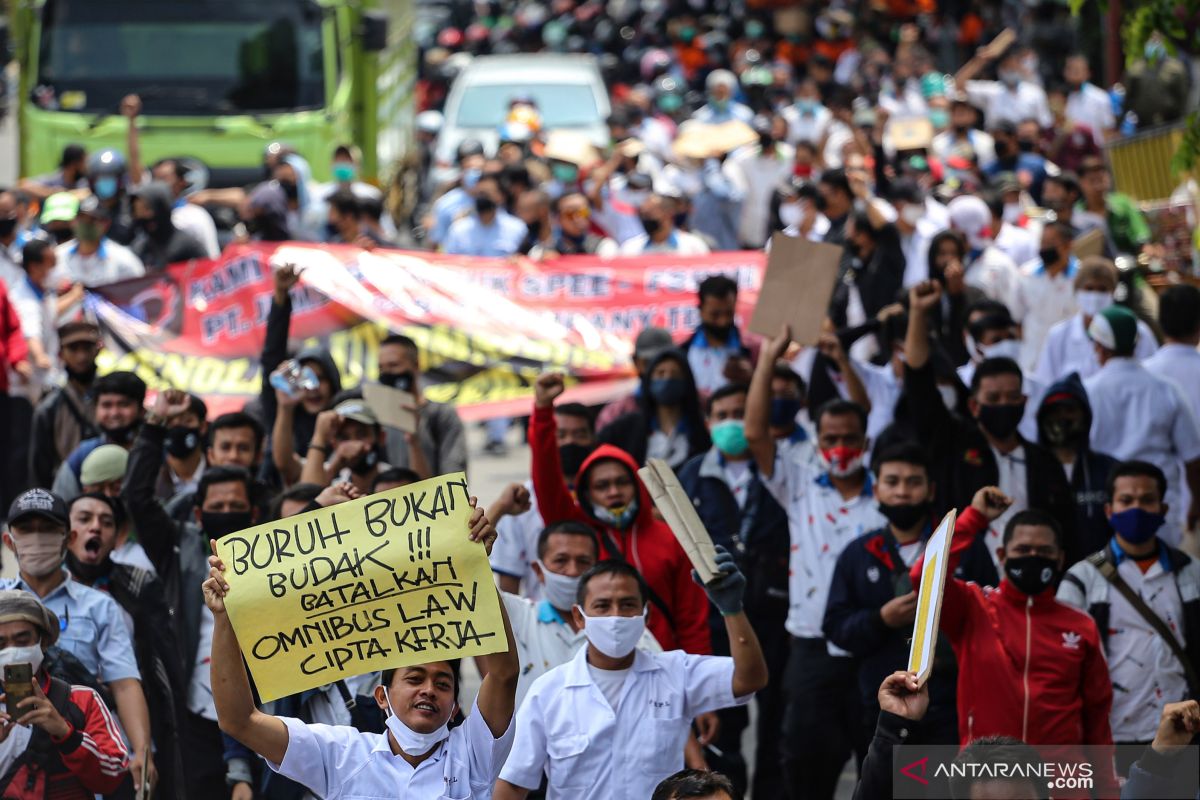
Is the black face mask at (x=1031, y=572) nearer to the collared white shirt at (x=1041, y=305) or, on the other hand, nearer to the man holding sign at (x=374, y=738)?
the man holding sign at (x=374, y=738)

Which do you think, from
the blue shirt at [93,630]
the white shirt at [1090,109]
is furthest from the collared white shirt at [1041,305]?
the white shirt at [1090,109]

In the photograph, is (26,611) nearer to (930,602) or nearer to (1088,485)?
(930,602)

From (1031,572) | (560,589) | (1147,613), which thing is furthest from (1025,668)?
(560,589)

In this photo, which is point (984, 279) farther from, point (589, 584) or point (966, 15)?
point (966, 15)

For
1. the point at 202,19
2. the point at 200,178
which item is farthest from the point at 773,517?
the point at 202,19

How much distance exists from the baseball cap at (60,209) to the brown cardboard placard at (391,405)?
5.02 metres

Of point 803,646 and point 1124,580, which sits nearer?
point 1124,580

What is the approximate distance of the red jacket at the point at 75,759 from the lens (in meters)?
5.88

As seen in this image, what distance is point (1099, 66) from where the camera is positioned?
2844cm

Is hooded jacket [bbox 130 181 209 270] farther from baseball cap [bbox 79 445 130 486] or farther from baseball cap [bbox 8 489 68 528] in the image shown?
baseball cap [bbox 8 489 68 528]

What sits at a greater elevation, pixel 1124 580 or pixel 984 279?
pixel 1124 580

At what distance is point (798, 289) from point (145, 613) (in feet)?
10.5

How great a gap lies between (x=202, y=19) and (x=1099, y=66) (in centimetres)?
1494

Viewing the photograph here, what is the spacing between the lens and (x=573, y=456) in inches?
341
